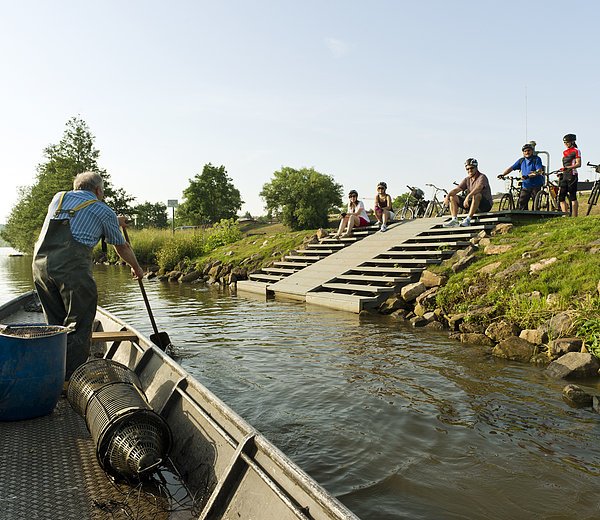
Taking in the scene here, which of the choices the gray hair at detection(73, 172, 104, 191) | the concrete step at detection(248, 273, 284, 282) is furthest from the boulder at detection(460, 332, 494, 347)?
the concrete step at detection(248, 273, 284, 282)

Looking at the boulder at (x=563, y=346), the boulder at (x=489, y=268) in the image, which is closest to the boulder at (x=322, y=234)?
the boulder at (x=489, y=268)

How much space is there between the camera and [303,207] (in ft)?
181

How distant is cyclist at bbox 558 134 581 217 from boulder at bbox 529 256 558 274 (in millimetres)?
4088

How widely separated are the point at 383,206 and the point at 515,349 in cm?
969

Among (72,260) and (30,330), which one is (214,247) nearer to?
(30,330)

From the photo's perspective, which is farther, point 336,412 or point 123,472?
point 336,412

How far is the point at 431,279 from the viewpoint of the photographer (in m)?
11.5

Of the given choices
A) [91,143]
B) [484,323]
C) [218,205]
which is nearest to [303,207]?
[218,205]

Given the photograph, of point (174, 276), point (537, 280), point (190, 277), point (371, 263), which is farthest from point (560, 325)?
point (174, 276)

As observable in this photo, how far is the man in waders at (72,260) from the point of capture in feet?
15.6

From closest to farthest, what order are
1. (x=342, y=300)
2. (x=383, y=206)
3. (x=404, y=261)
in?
(x=342, y=300) → (x=404, y=261) → (x=383, y=206)

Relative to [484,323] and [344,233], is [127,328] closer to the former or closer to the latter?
[484,323]

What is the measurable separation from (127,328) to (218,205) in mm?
59930

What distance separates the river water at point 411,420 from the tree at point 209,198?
185ft
